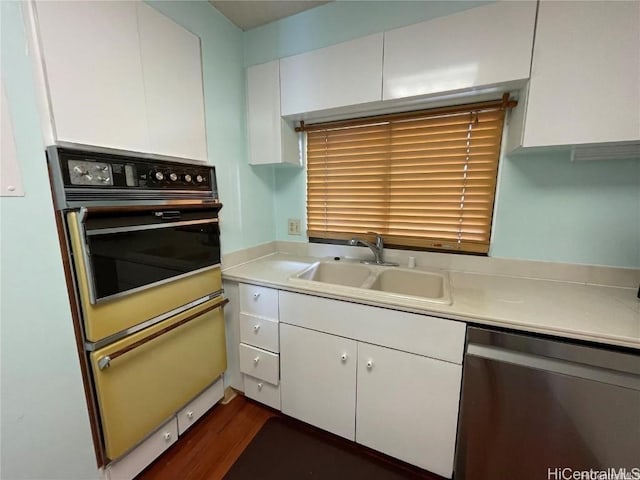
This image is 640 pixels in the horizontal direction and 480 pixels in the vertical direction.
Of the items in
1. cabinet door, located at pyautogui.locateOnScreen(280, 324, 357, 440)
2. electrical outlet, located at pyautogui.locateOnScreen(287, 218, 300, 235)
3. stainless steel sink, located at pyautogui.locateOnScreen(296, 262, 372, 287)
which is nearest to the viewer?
cabinet door, located at pyautogui.locateOnScreen(280, 324, 357, 440)

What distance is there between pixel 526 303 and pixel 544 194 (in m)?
0.64

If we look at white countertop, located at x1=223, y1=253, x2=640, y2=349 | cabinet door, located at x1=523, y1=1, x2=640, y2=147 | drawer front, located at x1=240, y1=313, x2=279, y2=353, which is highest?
cabinet door, located at x1=523, y1=1, x2=640, y2=147

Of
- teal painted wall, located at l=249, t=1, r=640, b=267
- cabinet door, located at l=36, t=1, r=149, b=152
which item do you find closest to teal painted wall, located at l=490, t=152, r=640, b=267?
teal painted wall, located at l=249, t=1, r=640, b=267

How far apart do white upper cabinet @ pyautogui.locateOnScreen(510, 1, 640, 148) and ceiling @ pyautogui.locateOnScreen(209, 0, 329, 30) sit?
1.14 m

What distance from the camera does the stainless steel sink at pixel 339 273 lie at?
65.6 inches

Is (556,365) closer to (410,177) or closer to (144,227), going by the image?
(410,177)

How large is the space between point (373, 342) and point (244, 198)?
122 centimetres

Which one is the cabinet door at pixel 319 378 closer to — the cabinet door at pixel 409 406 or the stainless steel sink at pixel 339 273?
the cabinet door at pixel 409 406

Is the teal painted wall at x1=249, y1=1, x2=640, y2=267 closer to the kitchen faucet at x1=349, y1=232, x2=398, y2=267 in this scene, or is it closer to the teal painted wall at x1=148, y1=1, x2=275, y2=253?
the teal painted wall at x1=148, y1=1, x2=275, y2=253

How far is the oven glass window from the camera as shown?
975mm

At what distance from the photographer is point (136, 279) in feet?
3.60

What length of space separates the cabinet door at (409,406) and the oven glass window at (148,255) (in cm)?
97

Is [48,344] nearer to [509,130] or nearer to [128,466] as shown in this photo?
[128,466]

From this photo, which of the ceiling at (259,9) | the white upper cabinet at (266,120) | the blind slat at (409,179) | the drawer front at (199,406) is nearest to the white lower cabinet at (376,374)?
the drawer front at (199,406)
